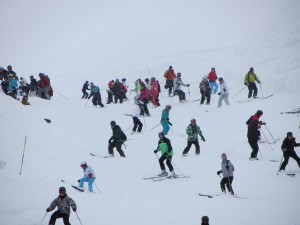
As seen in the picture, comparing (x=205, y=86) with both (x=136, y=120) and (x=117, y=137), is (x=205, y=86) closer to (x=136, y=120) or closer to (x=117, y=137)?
(x=136, y=120)

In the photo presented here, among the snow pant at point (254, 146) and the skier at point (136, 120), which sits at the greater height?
the skier at point (136, 120)

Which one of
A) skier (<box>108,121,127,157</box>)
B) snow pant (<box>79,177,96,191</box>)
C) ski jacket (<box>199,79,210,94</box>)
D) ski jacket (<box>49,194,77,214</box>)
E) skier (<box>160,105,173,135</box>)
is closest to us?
ski jacket (<box>49,194,77,214</box>)

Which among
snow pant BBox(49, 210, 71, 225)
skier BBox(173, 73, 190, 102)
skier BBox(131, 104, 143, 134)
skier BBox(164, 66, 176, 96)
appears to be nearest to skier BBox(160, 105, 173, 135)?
skier BBox(131, 104, 143, 134)

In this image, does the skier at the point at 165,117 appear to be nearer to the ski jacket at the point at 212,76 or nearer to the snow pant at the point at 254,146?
the snow pant at the point at 254,146

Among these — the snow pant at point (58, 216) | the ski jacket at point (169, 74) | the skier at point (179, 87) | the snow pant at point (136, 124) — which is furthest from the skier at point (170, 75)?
the snow pant at point (58, 216)

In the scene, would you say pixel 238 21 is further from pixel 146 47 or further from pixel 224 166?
pixel 224 166

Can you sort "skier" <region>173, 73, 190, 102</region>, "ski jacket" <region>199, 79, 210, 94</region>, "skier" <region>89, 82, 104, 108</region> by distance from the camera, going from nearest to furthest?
"ski jacket" <region>199, 79, 210, 94</region>, "skier" <region>173, 73, 190, 102</region>, "skier" <region>89, 82, 104, 108</region>

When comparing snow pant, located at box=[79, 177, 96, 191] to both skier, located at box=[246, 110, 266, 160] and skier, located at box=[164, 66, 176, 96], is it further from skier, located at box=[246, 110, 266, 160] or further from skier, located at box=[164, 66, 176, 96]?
skier, located at box=[164, 66, 176, 96]

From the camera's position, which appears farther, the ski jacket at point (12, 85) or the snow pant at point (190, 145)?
the ski jacket at point (12, 85)

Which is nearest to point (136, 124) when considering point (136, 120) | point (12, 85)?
point (136, 120)

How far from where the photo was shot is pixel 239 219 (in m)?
8.43

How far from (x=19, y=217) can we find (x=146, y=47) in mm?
51473

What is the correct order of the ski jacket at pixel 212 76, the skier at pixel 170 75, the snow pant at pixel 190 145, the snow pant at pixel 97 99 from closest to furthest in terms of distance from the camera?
1. the snow pant at pixel 190 145
2. the ski jacket at pixel 212 76
3. the snow pant at pixel 97 99
4. the skier at pixel 170 75

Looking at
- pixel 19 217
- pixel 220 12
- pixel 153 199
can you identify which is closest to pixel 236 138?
pixel 153 199
